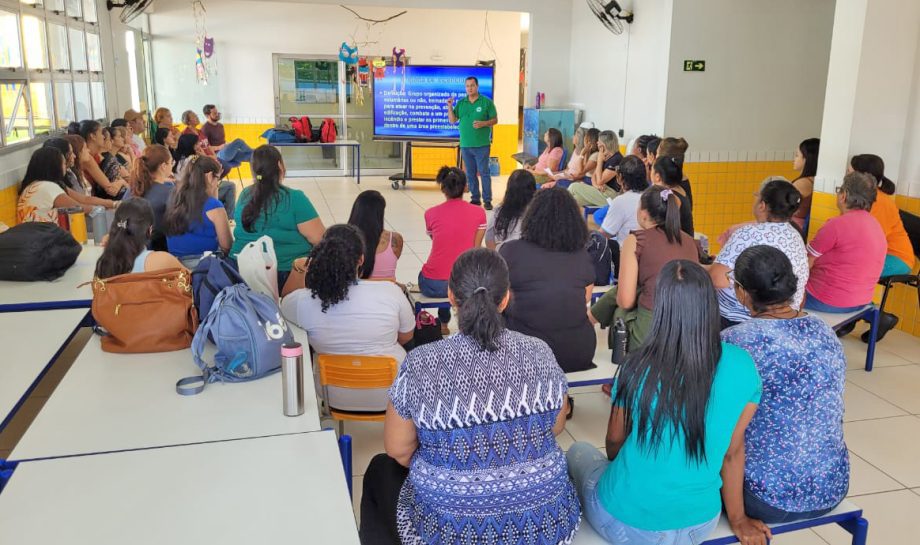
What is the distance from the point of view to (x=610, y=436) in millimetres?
2234

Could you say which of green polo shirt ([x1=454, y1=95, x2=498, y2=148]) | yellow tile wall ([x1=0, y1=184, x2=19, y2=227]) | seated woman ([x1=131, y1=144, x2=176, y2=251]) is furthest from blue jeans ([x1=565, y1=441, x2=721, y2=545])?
green polo shirt ([x1=454, y1=95, x2=498, y2=148])

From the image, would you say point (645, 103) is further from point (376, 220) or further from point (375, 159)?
point (375, 159)

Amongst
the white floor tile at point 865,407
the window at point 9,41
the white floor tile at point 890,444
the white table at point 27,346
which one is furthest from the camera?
the window at point 9,41

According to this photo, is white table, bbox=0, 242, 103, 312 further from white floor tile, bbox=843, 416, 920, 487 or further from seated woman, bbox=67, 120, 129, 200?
white floor tile, bbox=843, 416, 920, 487

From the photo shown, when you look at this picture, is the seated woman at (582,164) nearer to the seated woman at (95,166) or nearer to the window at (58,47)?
the seated woman at (95,166)

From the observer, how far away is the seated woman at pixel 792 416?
6.99 ft

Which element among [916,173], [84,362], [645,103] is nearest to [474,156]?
[645,103]

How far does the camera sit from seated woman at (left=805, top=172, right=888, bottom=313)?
4.16 m

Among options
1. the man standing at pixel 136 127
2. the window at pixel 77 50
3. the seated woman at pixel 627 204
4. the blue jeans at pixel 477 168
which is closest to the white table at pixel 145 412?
the seated woman at pixel 627 204

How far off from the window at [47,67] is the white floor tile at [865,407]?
567 cm

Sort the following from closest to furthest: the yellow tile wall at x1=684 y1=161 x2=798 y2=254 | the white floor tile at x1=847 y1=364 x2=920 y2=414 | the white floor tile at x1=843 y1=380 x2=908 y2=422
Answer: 1. the white floor tile at x1=843 y1=380 x2=908 y2=422
2. the white floor tile at x1=847 y1=364 x2=920 y2=414
3. the yellow tile wall at x1=684 y1=161 x2=798 y2=254

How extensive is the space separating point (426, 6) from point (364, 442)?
7.46m

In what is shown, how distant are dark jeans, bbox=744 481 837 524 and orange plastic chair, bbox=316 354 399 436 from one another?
51.3 inches

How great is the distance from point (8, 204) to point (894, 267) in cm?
596
